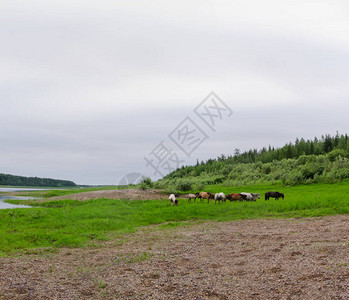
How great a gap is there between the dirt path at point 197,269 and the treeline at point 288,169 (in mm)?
30546

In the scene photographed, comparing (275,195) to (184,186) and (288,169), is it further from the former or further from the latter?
(288,169)

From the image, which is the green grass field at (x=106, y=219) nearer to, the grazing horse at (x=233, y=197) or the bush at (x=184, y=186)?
the grazing horse at (x=233, y=197)

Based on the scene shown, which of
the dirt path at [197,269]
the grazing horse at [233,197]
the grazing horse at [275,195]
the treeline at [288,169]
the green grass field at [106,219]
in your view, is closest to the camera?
the dirt path at [197,269]

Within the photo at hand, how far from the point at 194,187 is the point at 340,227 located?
37141mm

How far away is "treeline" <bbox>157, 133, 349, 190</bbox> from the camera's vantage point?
43.7 metres

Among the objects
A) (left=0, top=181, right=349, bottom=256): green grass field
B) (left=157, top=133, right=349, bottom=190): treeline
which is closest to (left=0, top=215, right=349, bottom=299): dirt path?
(left=0, top=181, right=349, bottom=256): green grass field

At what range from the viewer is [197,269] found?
9.87 meters

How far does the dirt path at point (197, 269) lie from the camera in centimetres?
784

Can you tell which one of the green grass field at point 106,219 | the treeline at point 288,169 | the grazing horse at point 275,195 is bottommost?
the green grass field at point 106,219

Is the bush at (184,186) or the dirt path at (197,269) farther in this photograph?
the bush at (184,186)

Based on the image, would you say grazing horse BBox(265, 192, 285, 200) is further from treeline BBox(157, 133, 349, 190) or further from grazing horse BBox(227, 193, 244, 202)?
treeline BBox(157, 133, 349, 190)

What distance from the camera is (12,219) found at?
68.1 ft

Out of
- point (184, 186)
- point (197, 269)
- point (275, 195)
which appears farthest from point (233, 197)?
point (197, 269)

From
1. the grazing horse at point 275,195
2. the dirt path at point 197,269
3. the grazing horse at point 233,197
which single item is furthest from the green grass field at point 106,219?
the grazing horse at point 275,195
